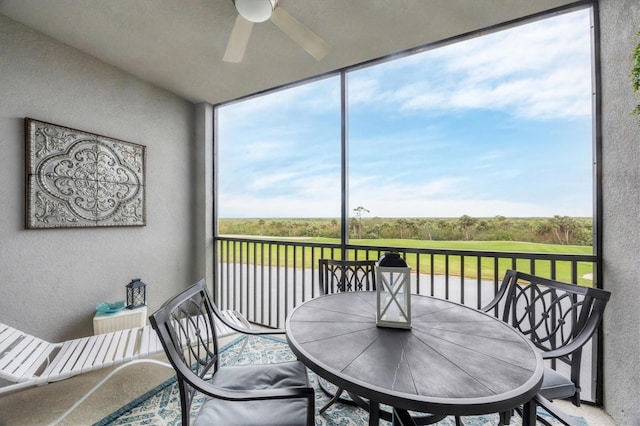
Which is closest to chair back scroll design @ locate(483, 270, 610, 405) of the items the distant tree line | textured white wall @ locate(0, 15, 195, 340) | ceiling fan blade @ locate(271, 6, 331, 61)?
the distant tree line

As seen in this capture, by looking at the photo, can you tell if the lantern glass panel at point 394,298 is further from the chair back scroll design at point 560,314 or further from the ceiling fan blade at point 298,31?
the ceiling fan blade at point 298,31

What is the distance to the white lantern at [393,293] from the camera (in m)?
1.27

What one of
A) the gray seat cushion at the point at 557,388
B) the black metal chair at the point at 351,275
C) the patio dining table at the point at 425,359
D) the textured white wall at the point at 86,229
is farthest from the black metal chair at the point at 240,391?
the textured white wall at the point at 86,229

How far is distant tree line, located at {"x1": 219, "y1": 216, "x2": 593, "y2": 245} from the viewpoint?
202 centimetres

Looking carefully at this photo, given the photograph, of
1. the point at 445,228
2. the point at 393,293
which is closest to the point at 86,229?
the point at 393,293

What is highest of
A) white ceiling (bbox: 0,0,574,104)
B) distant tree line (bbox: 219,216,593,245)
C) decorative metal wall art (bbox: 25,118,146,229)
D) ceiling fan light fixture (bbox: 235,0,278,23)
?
white ceiling (bbox: 0,0,574,104)

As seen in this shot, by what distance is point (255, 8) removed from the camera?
69.4 inches

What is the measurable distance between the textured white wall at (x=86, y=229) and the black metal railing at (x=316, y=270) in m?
0.73

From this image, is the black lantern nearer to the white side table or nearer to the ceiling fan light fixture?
the white side table

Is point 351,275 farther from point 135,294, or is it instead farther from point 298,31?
point 135,294

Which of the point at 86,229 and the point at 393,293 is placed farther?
the point at 86,229

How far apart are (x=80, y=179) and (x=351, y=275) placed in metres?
2.73

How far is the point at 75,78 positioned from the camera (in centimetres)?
245

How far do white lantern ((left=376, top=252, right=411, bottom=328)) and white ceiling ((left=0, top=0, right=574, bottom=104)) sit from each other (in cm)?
194
